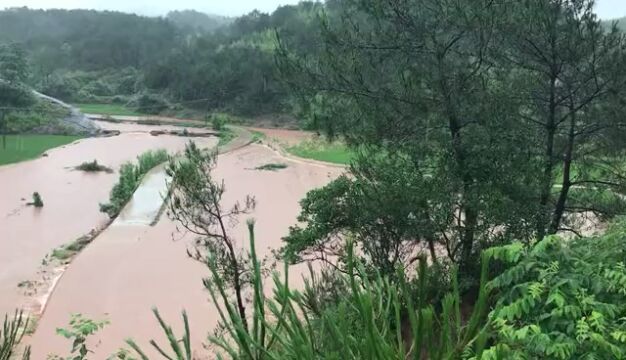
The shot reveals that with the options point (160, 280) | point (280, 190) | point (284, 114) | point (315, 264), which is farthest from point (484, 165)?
point (284, 114)

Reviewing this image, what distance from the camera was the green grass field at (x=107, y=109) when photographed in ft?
150

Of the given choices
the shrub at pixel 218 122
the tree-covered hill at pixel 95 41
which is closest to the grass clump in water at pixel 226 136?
the shrub at pixel 218 122

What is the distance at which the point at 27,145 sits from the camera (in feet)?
96.1

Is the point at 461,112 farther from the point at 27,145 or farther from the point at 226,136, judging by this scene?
the point at 226,136

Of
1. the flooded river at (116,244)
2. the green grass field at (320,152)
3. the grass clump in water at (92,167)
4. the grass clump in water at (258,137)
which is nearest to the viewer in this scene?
the flooded river at (116,244)

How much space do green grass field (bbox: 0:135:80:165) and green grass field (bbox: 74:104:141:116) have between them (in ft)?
39.4

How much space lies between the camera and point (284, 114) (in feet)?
135

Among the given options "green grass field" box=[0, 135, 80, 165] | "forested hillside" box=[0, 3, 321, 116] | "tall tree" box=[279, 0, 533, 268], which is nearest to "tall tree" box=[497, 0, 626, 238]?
"tall tree" box=[279, 0, 533, 268]

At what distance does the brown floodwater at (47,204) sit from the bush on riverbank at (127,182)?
1.16ft

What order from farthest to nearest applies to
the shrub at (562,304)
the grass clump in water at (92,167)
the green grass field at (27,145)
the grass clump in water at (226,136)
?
the grass clump in water at (226,136), the green grass field at (27,145), the grass clump in water at (92,167), the shrub at (562,304)

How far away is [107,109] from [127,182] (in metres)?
30.8

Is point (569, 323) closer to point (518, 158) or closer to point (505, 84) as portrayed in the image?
point (518, 158)

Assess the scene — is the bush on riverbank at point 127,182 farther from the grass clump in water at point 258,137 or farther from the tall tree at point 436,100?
the tall tree at point 436,100

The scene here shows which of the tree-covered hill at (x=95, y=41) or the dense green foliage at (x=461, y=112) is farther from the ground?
the tree-covered hill at (x=95, y=41)
